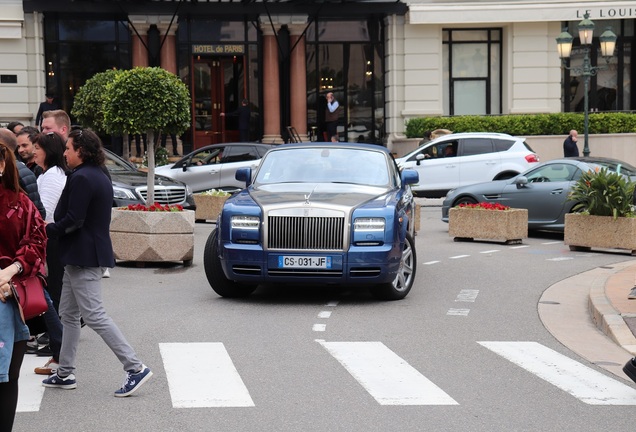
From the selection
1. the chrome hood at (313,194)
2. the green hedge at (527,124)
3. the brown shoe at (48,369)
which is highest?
the green hedge at (527,124)

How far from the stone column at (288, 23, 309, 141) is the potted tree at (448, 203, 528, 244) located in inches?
613

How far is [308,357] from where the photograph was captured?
9000 mm

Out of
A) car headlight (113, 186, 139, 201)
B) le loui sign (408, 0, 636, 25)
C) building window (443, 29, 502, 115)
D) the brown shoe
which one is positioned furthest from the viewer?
building window (443, 29, 502, 115)

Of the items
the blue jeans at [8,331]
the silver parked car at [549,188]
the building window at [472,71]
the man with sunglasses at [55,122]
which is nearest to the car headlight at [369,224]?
the man with sunglasses at [55,122]

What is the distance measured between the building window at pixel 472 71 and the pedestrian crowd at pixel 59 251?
88.0 ft

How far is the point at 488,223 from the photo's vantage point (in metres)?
18.6

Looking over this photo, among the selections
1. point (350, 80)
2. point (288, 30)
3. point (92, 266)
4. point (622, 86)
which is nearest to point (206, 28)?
point (288, 30)

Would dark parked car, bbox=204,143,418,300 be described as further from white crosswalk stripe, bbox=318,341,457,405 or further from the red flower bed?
the red flower bed

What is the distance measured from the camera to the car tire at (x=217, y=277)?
12.2m

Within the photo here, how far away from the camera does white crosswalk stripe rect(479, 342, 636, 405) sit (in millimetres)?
7668

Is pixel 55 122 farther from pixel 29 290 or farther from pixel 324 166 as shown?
pixel 324 166

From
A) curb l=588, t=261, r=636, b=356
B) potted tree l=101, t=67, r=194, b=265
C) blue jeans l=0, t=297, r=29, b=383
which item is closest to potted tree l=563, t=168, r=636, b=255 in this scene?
curb l=588, t=261, r=636, b=356

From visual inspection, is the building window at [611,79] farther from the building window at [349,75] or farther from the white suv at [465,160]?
the white suv at [465,160]

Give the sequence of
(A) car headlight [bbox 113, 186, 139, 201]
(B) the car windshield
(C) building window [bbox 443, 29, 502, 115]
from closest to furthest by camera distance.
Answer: (B) the car windshield
(A) car headlight [bbox 113, 186, 139, 201]
(C) building window [bbox 443, 29, 502, 115]
